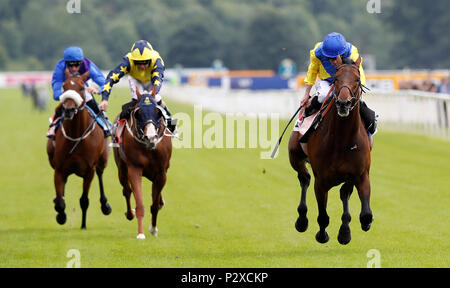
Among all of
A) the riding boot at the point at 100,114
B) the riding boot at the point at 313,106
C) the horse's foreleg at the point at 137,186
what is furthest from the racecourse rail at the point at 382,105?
the riding boot at the point at 313,106

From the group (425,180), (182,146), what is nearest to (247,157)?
(182,146)

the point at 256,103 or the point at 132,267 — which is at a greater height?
the point at 256,103

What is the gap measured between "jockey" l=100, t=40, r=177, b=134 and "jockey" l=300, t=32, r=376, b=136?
1.88 meters

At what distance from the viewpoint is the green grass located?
9.74m

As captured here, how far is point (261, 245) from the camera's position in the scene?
34.6ft

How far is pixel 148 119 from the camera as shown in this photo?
10586 mm

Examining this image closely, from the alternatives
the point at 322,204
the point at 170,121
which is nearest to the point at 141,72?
the point at 170,121

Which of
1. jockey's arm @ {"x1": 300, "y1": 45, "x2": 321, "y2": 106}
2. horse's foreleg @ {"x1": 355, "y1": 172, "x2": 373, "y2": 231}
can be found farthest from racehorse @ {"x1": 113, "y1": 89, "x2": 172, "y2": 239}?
horse's foreleg @ {"x1": 355, "y1": 172, "x2": 373, "y2": 231}

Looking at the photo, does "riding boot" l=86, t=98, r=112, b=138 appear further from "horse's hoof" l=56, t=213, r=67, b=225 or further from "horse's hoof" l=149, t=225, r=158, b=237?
"horse's hoof" l=149, t=225, r=158, b=237

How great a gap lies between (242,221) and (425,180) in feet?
16.1

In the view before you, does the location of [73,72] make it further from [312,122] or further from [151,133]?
[312,122]

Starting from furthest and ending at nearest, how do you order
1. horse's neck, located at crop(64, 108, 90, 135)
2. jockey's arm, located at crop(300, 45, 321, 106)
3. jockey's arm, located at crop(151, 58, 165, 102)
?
1. horse's neck, located at crop(64, 108, 90, 135)
2. jockey's arm, located at crop(151, 58, 165, 102)
3. jockey's arm, located at crop(300, 45, 321, 106)

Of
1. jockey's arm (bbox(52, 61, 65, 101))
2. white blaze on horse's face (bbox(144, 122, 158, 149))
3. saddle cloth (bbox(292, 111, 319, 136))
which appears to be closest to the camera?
saddle cloth (bbox(292, 111, 319, 136))

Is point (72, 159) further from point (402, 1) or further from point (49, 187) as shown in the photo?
point (402, 1)
